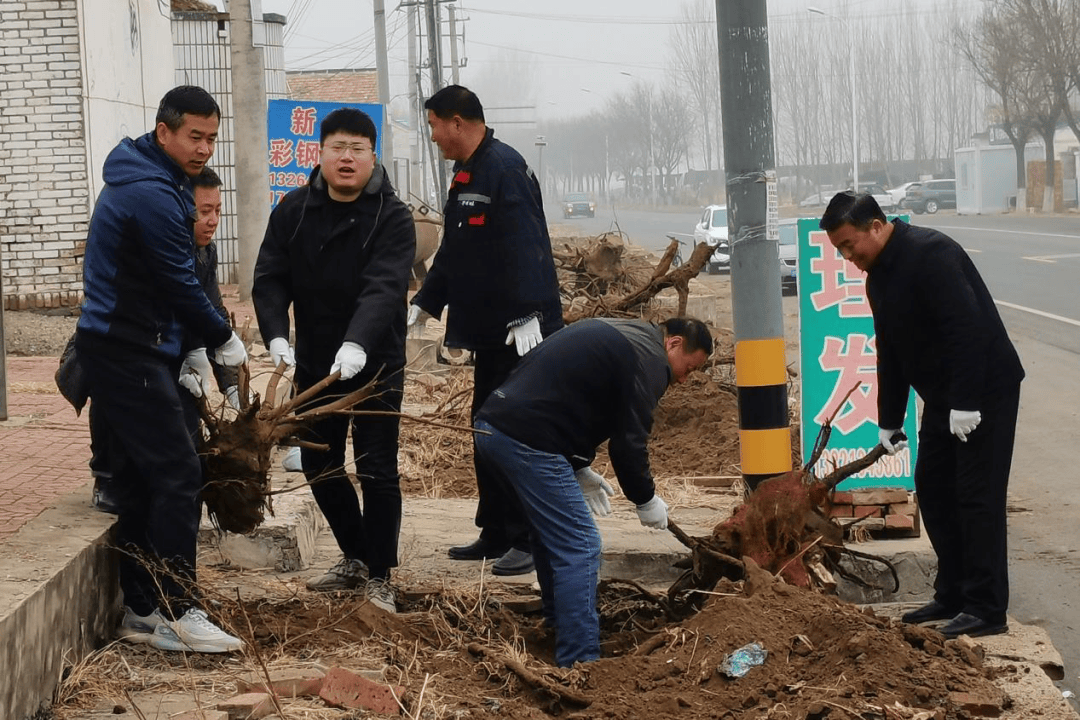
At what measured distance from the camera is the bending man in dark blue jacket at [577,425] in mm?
4895

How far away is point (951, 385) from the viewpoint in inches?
216

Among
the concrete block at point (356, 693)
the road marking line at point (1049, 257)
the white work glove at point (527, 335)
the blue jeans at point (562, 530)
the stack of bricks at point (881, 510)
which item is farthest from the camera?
the road marking line at point (1049, 257)

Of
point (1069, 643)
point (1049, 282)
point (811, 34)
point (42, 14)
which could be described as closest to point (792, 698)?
point (1069, 643)

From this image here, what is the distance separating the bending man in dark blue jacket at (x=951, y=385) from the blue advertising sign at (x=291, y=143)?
8223 mm

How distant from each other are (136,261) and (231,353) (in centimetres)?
59

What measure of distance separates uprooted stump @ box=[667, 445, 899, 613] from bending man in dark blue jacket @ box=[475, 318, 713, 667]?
0.64m

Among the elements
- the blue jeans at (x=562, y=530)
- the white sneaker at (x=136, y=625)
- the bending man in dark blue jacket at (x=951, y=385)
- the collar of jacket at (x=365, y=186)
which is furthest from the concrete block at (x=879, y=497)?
the white sneaker at (x=136, y=625)

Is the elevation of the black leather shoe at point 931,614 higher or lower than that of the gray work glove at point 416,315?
lower

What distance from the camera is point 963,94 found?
105 m

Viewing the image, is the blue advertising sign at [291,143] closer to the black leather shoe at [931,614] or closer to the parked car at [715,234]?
the black leather shoe at [931,614]

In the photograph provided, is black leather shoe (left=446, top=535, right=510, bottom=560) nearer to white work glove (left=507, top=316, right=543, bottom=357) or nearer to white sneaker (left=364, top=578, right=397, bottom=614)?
white sneaker (left=364, top=578, right=397, bottom=614)

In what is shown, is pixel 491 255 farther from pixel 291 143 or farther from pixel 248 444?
pixel 291 143

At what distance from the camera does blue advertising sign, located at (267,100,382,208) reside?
13.2 m

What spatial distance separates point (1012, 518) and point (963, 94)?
10296 cm
